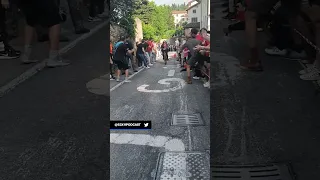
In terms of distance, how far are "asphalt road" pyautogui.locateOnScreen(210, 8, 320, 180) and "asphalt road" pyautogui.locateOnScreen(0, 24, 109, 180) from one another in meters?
0.56

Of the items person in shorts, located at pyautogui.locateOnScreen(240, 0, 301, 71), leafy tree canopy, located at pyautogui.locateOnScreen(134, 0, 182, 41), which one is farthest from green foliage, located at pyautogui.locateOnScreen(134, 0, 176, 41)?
person in shorts, located at pyautogui.locateOnScreen(240, 0, 301, 71)

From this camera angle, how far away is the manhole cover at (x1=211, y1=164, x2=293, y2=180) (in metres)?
1.62

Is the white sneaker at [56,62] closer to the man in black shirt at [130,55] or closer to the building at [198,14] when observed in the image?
the man in black shirt at [130,55]

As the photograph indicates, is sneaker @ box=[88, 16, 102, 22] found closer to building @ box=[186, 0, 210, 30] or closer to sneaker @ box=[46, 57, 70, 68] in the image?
sneaker @ box=[46, 57, 70, 68]

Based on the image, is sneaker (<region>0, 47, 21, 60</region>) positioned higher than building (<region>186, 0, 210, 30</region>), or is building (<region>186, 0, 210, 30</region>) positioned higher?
building (<region>186, 0, 210, 30</region>)

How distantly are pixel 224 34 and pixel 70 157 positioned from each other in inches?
38.2

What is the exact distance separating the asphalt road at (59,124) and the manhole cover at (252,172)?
580 mm

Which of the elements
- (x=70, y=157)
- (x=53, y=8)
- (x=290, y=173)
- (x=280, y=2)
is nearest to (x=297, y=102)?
(x=290, y=173)

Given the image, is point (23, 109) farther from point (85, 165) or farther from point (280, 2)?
point (280, 2)

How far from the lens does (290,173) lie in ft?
5.33

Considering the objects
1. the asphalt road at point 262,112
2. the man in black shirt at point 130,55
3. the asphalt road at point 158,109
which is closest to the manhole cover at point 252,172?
the asphalt road at point 262,112

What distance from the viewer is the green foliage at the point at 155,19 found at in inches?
61.9

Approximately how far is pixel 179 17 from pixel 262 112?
61 centimetres

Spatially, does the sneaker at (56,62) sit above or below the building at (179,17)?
below
